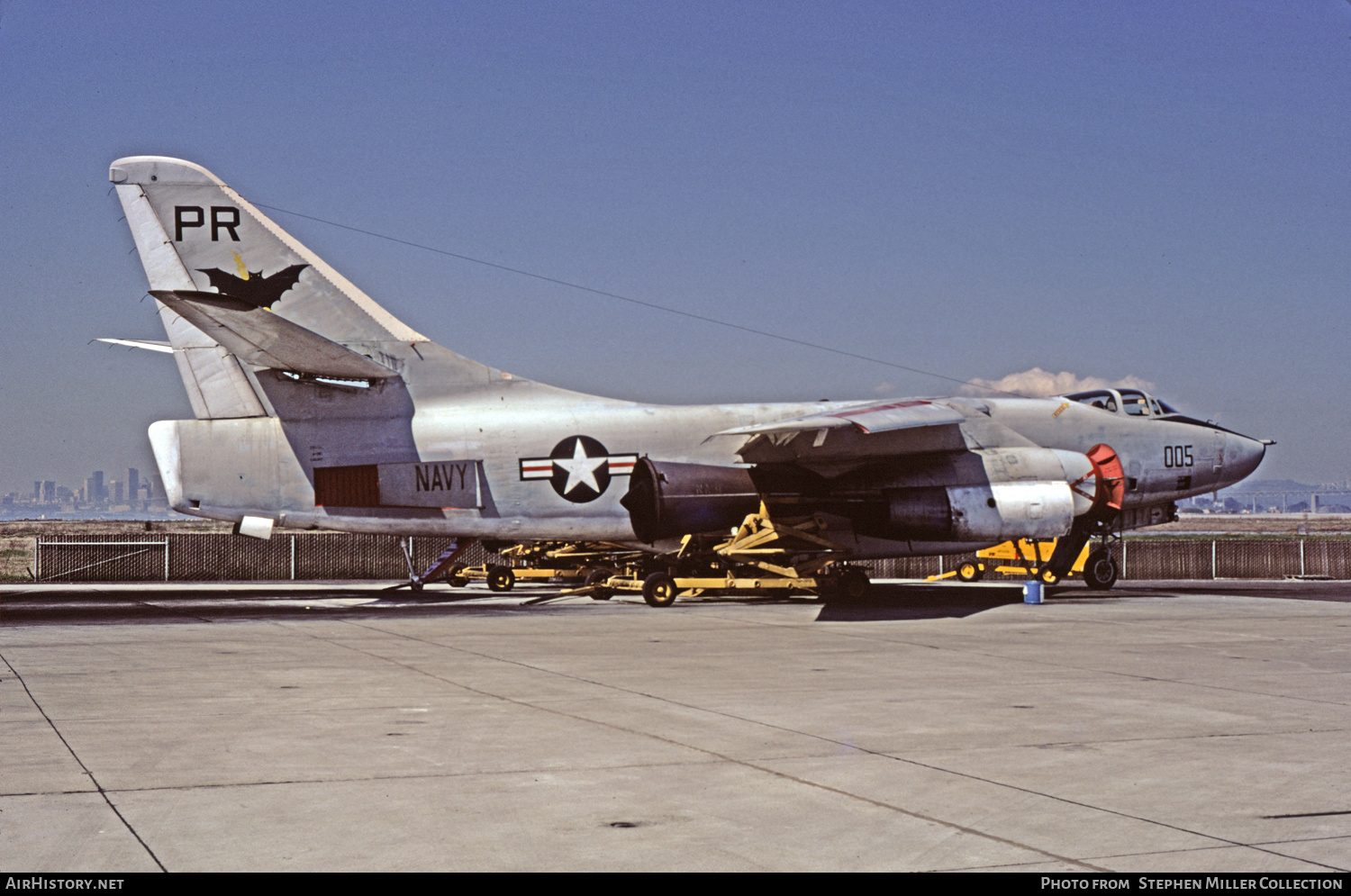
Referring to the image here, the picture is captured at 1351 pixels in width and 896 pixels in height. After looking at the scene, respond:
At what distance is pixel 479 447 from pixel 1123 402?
1345cm

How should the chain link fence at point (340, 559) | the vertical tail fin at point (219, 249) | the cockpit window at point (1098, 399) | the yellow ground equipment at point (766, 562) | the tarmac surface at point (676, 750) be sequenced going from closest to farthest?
the tarmac surface at point (676, 750)
the vertical tail fin at point (219, 249)
the yellow ground equipment at point (766, 562)
the cockpit window at point (1098, 399)
the chain link fence at point (340, 559)

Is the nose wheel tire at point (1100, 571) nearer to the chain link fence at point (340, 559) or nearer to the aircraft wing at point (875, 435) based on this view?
the aircraft wing at point (875, 435)

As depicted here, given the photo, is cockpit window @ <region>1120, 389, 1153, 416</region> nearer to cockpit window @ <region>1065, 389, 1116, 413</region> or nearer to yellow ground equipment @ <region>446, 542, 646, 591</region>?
cockpit window @ <region>1065, 389, 1116, 413</region>

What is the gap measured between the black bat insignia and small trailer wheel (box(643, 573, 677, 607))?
345 inches

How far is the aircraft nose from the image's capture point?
83.9 feet

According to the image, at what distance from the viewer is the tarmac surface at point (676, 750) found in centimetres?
561

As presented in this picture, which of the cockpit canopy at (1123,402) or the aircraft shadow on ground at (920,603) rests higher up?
the cockpit canopy at (1123,402)

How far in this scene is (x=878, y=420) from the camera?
20.2 meters

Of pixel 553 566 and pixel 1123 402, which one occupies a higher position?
pixel 1123 402

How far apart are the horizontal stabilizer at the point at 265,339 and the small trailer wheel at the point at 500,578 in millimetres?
7803

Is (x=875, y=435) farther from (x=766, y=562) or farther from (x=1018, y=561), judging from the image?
(x=1018, y=561)

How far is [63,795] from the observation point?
21.7 ft

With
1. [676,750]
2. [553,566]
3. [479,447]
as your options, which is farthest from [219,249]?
[676,750]

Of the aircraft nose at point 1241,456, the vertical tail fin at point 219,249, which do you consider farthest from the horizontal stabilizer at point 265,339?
the aircraft nose at point 1241,456
